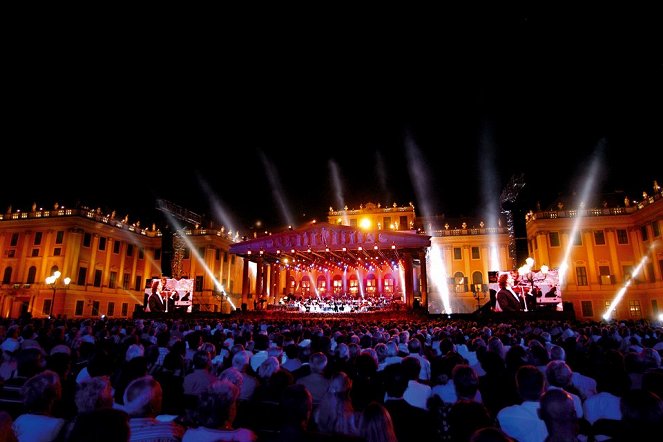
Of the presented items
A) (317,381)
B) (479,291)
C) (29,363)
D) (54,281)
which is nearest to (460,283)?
(479,291)

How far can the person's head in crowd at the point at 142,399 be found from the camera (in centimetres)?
312

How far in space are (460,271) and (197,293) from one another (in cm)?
3316

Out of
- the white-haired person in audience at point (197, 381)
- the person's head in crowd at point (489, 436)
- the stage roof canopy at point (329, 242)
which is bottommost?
the white-haired person in audience at point (197, 381)

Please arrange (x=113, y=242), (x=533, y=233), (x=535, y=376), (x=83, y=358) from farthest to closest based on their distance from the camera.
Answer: (x=113, y=242)
(x=533, y=233)
(x=83, y=358)
(x=535, y=376)

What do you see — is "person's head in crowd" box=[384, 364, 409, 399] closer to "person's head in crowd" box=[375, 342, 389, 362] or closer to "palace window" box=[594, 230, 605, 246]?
"person's head in crowd" box=[375, 342, 389, 362]

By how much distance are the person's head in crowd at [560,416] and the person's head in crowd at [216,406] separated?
92.5 inches

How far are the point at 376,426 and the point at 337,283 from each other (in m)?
46.8

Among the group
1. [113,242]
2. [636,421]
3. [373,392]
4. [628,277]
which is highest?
[113,242]

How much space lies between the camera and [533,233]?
4341 cm

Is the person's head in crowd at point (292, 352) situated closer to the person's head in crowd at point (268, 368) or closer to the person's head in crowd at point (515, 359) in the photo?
→ the person's head in crowd at point (268, 368)

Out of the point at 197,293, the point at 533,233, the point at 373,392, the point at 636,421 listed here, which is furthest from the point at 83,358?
the point at 533,233

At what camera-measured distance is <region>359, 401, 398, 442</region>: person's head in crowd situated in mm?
2514

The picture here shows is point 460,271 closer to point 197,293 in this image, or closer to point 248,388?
point 197,293

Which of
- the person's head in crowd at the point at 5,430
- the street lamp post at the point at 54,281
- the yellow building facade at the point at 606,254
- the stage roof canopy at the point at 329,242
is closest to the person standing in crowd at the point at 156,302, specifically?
the street lamp post at the point at 54,281
